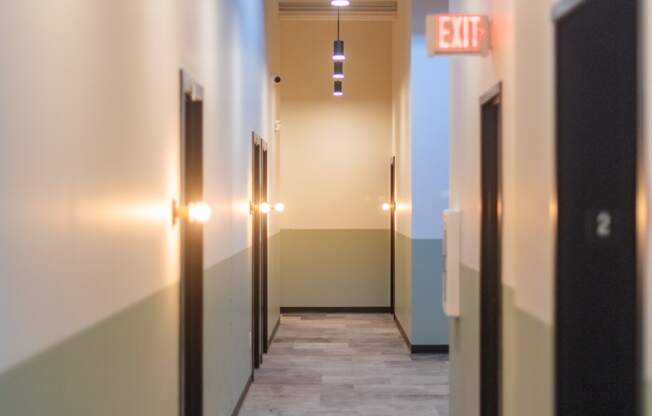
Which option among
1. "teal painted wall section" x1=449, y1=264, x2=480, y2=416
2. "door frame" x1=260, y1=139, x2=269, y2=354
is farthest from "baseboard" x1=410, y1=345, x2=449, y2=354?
"teal painted wall section" x1=449, y1=264, x2=480, y2=416

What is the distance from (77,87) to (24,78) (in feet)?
1.23

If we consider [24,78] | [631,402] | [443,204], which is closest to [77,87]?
[24,78]

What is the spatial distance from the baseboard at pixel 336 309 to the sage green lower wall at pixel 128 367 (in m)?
6.26

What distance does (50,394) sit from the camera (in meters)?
1.98

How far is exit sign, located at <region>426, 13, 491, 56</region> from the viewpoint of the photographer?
12.8ft

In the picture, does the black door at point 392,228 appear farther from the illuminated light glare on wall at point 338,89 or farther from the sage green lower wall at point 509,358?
the sage green lower wall at point 509,358

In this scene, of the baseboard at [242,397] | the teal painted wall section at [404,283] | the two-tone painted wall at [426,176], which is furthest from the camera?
the teal painted wall section at [404,283]

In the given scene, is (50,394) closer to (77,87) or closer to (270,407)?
(77,87)

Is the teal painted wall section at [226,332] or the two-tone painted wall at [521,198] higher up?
the two-tone painted wall at [521,198]

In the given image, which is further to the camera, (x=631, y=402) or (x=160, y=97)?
(x=160, y=97)

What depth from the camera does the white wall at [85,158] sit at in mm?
1773

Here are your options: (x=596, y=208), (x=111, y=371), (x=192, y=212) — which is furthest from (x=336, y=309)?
(x=596, y=208)

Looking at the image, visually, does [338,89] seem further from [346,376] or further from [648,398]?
[648,398]

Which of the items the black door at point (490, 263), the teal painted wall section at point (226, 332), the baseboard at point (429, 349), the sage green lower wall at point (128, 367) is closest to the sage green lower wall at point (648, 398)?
the sage green lower wall at point (128, 367)
